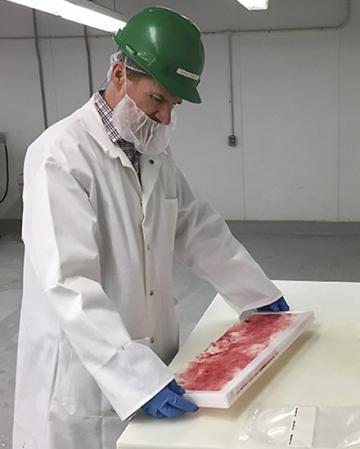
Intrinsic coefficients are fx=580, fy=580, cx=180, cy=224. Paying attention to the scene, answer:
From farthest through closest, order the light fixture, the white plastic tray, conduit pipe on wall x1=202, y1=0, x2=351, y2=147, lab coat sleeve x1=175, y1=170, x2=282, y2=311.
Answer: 1. conduit pipe on wall x1=202, y1=0, x2=351, y2=147
2. the light fixture
3. lab coat sleeve x1=175, y1=170, x2=282, y2=311
4. the white plastic tray

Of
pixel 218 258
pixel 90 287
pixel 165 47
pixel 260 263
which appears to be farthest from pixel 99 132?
pixel 260 263

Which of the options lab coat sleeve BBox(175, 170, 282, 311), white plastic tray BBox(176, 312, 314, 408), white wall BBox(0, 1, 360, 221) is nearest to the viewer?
white plastic tray BBox(176, 312, 314, 408)

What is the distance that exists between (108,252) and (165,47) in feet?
1.56

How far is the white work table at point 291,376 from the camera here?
1.12 metres

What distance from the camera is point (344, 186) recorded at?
5297 mm

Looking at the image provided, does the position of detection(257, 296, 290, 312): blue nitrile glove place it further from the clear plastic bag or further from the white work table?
the clear plastic bag

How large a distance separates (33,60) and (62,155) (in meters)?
4.61

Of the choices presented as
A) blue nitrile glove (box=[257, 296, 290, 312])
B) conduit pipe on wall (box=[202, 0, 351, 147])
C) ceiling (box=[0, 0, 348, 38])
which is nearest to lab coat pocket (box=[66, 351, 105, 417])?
blue nitrile glove (box=[257, 296, 290, 312])

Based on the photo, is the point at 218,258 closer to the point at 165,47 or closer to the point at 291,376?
the point at 291,376

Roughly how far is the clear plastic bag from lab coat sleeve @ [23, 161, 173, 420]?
7.8 inches

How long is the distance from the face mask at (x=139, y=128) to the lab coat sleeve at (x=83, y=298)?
198 millimetres

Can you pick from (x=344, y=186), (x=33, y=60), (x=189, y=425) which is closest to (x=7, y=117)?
(x=33, y=60)

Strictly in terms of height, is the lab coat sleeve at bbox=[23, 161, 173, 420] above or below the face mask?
below

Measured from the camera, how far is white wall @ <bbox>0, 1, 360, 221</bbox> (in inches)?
200
